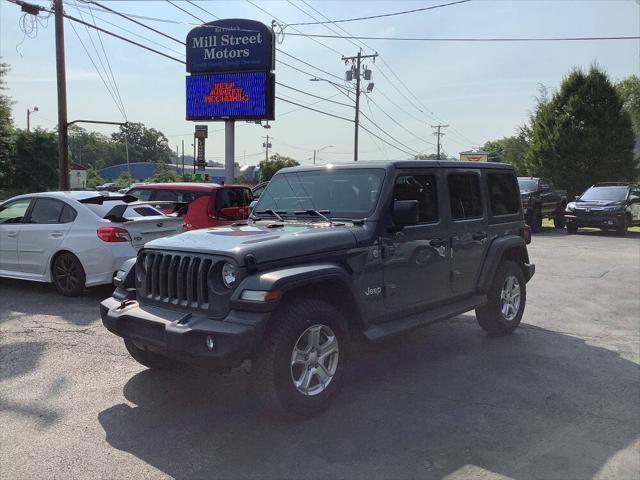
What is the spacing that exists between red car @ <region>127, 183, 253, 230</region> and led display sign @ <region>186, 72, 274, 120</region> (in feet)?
29.3

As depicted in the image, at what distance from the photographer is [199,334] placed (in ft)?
11.9

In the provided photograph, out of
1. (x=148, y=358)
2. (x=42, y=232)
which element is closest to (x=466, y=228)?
(x=148, y=358)

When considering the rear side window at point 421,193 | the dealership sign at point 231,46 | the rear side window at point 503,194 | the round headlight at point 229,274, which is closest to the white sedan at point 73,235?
the round headlight at point 229,274

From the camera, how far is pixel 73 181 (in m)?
62.0

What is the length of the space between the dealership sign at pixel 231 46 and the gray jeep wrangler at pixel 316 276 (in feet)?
46.9

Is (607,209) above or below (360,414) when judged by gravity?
above

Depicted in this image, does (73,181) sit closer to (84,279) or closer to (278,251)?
(84,279)

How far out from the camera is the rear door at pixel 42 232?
7.83 meters

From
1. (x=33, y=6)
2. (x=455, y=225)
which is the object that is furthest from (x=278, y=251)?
(x=33, y=6)

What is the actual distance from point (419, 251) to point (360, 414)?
1.57 m

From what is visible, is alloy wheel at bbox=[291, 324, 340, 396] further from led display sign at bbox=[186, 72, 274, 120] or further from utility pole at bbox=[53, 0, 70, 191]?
led display sign at bbox=[186, 72, 274, 120]

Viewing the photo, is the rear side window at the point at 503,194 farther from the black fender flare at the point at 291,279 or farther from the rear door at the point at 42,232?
the rear door at the point at 42,232

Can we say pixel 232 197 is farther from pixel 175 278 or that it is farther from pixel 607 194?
pixel 607 194

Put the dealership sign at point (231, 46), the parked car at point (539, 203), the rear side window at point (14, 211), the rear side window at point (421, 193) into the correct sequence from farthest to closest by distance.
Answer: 1. the parked car at point (539, 203)
2. the dealership sign at point (231, 46)
3. the rear side window at point (14, 211)
4. the rear side window at point (421, 193)
